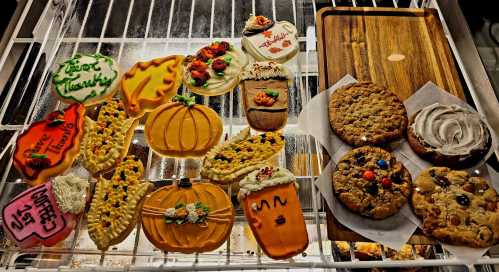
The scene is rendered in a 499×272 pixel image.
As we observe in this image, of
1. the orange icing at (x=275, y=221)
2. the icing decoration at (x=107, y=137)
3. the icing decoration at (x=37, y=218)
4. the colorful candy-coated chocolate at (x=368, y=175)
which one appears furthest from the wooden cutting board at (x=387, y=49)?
the icing decoration at (x=37, y=218)

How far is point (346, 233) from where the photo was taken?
72.2 inches

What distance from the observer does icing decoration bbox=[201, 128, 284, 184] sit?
1.96 meters

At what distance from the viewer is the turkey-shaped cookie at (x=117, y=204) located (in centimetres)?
180

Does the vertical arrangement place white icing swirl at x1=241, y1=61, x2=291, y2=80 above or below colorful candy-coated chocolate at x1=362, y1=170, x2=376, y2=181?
above

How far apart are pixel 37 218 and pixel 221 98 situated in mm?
989

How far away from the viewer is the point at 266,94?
2215 mm

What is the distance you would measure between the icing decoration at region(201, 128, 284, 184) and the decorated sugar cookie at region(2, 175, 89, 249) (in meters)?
0.53

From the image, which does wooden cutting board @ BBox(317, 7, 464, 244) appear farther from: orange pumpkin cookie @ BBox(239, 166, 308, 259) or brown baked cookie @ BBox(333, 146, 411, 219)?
orange pumpkin cookie @ BBox(239, 166, 308, 259)

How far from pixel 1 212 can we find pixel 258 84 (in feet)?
4.09

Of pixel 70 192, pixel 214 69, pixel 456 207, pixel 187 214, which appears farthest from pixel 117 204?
pixel 456 207

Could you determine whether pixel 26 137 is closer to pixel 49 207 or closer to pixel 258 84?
pixel 49 207

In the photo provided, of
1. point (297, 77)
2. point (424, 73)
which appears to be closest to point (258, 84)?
point (297, 77)

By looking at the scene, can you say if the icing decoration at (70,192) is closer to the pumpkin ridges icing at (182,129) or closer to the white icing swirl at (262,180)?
the pumpkin ridges icing at (182,129)

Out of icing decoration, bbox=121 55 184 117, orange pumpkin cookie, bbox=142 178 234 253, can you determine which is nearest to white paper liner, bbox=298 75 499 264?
orange pumpkin cookie, bbox=142 178 234 253
